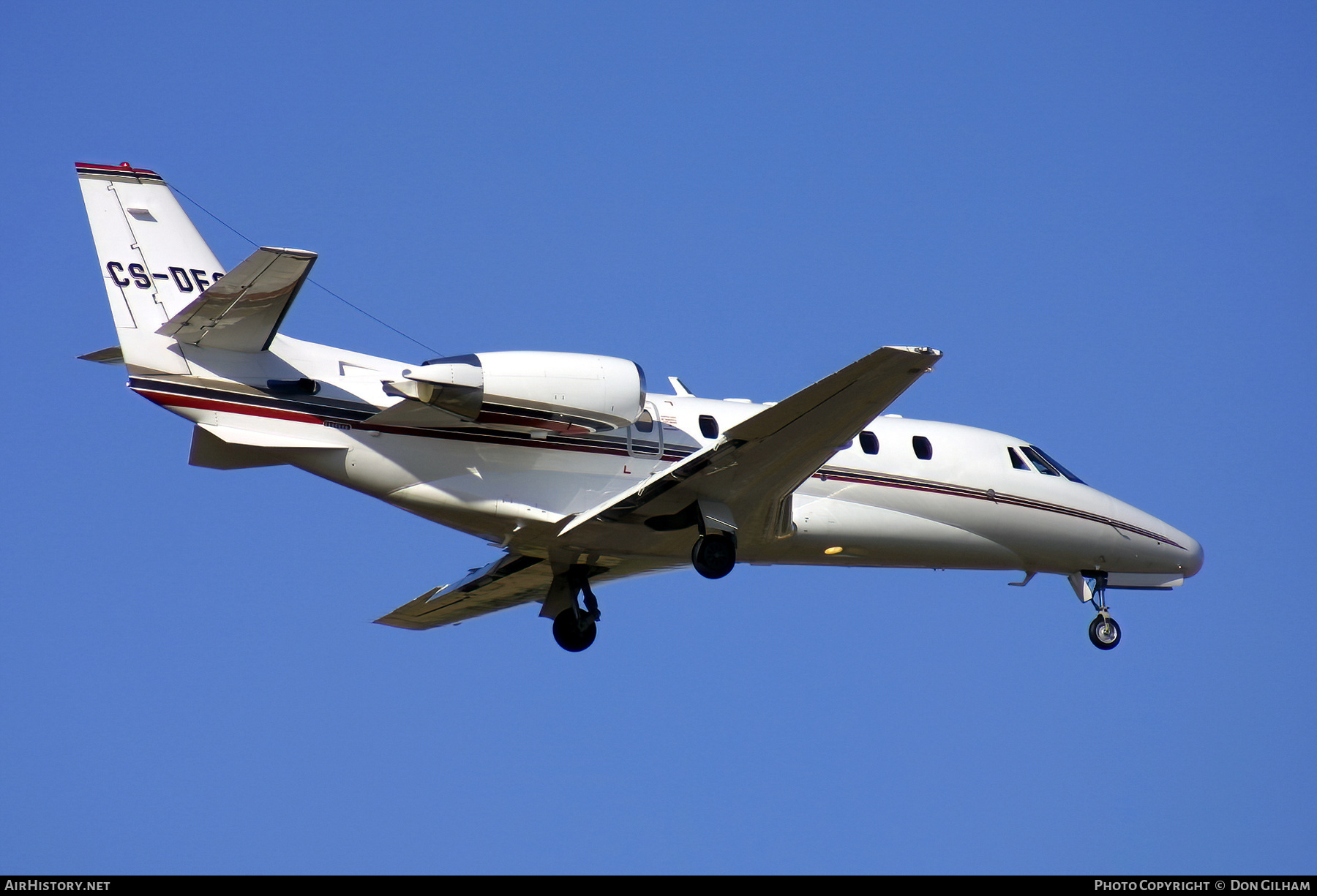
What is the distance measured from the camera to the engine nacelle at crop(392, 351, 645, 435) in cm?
1541

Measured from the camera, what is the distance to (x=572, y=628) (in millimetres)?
18953

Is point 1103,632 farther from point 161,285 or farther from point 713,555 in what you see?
point 161,285

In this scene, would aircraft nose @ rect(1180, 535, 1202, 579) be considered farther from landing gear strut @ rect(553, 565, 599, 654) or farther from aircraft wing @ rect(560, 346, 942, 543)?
landing gear strut @ rect(553, 565, 599, 654)

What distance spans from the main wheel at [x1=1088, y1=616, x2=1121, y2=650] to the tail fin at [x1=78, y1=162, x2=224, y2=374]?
42.0 ft

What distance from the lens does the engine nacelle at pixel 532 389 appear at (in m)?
15.4

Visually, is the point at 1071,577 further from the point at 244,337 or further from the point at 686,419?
the point at 244,337

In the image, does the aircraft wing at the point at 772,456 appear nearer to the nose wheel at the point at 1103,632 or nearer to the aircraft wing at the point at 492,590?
the aircraft wing at the point at 492,590

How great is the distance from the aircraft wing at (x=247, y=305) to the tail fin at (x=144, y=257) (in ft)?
1.03

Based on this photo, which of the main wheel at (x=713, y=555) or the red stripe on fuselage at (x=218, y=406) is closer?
the red stripe on fuselage at (x=218, y=406)

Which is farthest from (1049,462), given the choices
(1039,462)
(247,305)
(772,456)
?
→ (247,305)

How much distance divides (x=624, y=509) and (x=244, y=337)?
4.55 meters

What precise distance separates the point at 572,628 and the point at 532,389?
4552 millimetres

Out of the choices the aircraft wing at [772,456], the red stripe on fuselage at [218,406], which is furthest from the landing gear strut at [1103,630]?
the red stripe on fuselage at [218,406]
